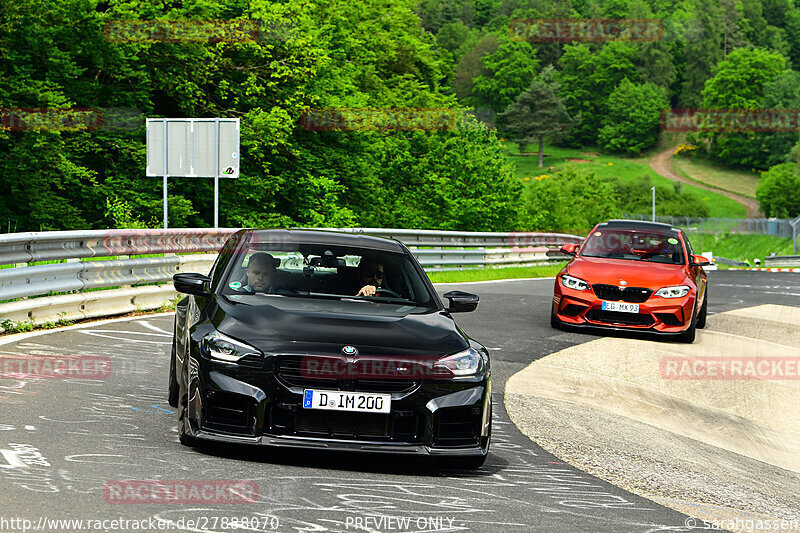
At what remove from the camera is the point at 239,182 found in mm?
41531

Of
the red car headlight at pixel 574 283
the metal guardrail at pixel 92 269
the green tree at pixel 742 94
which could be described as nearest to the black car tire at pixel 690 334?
the red car headlight at pixel 574 283

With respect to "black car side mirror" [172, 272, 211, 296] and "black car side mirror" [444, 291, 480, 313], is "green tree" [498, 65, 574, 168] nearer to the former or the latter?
"black car side mirror" [444, 291, 480, 313]

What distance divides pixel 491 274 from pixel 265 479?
2390 centimetres

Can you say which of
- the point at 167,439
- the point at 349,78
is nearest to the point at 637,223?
the point at 167,439

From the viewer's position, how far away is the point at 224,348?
6.24 meters

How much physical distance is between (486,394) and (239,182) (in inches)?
1410

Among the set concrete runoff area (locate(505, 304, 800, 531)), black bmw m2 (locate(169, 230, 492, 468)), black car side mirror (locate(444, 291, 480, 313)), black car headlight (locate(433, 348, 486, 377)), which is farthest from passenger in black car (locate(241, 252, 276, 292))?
concrete runoff area (locate(505, 304, 800, 531))

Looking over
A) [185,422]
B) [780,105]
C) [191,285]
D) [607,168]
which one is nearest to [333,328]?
[185,422]

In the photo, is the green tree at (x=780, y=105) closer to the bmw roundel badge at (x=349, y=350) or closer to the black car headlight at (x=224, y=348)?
the bmw roundel badge at (x=349, y=350)

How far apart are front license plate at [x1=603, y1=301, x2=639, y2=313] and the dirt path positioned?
138 metres

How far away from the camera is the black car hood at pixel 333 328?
20.4 feet

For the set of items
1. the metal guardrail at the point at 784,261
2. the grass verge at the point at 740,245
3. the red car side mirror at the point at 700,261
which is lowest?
the grass verge at the point at 740,245

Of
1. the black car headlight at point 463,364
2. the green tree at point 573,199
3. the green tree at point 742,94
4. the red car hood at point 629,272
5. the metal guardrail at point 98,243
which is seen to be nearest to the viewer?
the black car headlight at point 463,364

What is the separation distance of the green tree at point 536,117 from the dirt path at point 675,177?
Answer: 16.6 metres
